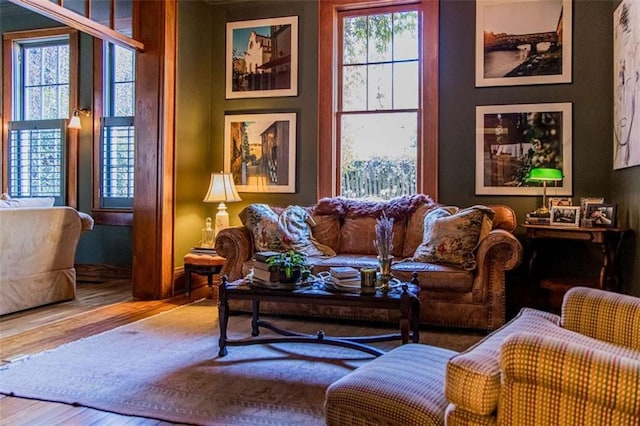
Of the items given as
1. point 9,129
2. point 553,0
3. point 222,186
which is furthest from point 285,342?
point 9,129

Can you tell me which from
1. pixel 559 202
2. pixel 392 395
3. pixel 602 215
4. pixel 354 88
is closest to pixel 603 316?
pixel 392 395

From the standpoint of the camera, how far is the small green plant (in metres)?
2.89

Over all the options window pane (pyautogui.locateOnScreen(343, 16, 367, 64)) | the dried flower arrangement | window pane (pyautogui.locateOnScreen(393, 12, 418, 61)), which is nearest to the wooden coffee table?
the dried flower arrangement

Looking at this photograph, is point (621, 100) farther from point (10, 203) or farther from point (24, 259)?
point (10, 203)

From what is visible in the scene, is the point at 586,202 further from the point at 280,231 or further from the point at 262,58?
the point at 262,58

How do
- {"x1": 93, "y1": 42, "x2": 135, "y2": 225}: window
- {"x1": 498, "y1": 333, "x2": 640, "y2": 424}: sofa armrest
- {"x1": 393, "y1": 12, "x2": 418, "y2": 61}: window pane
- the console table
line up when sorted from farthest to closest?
{"x1": 93, "y1": 42, "x2": 135, "y2": 225}: window → {"x1": 393, "y1": 12, "x2": 418, "y2": 61}: window pane → the console table → {"x1": 498, "y1": 333, "x2": 640, "y2": 424}: sofa armrest

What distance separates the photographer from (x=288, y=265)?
114 inches

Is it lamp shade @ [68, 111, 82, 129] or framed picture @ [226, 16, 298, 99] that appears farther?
lamp shade @ [68, 111, 82, 129]

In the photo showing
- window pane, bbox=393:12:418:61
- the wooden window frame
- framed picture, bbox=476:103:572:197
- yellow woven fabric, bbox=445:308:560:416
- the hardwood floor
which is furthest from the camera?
the wooden window frame

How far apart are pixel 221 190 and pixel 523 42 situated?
3240mm

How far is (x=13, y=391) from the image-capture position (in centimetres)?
247

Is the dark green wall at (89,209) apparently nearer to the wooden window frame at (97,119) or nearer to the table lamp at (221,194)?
the wooden window frame at (97,119)

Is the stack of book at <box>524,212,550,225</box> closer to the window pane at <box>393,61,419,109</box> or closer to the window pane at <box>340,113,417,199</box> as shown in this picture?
the window pane at <box>340,113,417,199</box>

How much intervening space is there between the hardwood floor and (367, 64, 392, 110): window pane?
8.63 feet
